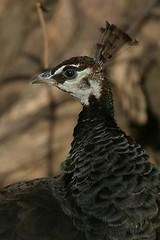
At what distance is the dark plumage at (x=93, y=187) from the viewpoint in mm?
2580

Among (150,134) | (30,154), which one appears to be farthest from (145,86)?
(30,154)

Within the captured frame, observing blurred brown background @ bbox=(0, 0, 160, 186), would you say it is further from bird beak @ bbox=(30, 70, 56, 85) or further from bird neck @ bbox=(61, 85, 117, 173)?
bird neck @ bbox=(61, 85, 117, 173)

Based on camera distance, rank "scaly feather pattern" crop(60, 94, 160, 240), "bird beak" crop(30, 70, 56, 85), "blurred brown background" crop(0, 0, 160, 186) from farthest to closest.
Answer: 1. "blurred brown background" crop(0, 0, 160, 186)
2. "bird beak" crop(30, 70, 56, 85)
3. "scaly feather pattern" crop(60, 94, 160, 240)

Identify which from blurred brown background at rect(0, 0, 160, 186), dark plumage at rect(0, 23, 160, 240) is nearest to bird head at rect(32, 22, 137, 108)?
dark plumage at rect(0, 23, 160, 240)

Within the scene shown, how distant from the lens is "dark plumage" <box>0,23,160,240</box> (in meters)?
Answer: 2.58

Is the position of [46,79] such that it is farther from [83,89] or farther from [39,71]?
[39,71]

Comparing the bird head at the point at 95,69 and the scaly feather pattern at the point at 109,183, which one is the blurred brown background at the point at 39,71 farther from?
the scaly feather pattern at the point at 109,183

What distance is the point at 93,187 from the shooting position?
2.66m

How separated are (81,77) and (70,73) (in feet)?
0.18

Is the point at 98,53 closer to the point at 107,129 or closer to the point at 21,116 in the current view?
the point at 107,129

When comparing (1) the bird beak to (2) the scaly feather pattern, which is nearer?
(2) the scaly feather pattern

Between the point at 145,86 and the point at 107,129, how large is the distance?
9.77 ft

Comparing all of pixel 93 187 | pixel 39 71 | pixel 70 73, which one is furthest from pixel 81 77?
pixel 39 71

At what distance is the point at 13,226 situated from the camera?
2.65 metres
